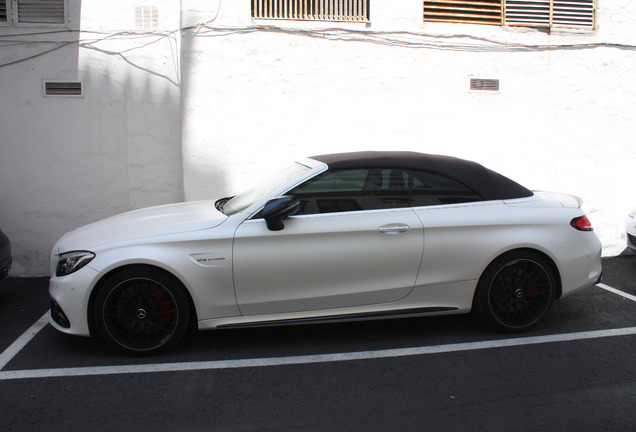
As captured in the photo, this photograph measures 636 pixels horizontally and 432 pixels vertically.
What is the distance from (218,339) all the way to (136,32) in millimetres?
4374

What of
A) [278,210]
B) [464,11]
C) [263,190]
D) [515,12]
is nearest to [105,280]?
[278,210]

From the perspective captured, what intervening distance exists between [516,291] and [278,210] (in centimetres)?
211

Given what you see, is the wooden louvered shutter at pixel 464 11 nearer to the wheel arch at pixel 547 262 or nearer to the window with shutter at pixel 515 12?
the window with shutter at pixel 515 12

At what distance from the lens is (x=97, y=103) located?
7.44 metres

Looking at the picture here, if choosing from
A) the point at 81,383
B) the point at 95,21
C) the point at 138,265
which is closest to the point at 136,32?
the point at 95,21

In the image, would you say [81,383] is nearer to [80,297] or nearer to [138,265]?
[80,297]

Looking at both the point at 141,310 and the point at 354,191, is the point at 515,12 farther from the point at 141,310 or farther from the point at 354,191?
the point at 141,310

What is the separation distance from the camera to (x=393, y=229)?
4680mm

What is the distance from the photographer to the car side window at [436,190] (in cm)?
489

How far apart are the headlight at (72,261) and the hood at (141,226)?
0.16ft

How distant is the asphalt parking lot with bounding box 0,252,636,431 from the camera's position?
3.62 metres

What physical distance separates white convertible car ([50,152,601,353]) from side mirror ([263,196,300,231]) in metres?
0.01

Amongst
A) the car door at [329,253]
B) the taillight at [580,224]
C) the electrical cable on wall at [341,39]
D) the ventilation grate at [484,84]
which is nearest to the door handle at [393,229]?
the car door at [329,253]

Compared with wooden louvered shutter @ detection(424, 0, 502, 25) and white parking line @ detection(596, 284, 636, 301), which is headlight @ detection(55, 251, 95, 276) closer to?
white parking line @ detection(596, 284, 636, 301)
